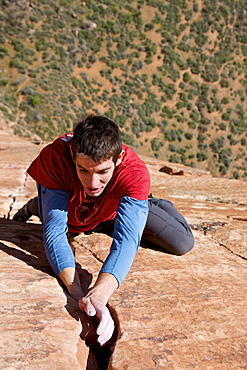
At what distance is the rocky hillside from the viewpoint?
22.8 m

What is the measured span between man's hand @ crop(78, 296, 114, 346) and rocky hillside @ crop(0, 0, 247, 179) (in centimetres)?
1851

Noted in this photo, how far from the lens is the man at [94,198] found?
190cm

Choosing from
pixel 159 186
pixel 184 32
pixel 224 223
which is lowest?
pixel 159 186

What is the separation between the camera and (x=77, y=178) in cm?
225

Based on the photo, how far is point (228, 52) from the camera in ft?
106

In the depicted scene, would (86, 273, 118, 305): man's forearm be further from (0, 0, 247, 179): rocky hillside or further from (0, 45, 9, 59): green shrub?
(0, 45, 9, 59): green shrub

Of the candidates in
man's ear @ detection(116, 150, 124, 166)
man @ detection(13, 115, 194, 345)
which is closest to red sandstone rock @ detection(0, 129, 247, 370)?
man @ detection(13, 115, 194, 345)

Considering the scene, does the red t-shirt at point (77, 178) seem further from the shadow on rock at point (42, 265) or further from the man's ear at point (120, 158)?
the shadow on rock at point (42, 265)

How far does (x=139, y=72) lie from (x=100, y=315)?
93.4 ft

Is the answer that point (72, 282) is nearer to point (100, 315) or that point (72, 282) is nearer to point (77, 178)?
point (100, 315)

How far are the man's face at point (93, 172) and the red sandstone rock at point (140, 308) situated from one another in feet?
1.90

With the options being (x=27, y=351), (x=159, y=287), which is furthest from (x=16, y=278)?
(x=159, y=287)

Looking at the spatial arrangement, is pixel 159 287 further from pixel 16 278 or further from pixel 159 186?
pixel 159 186

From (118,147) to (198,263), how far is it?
3.84 ft
